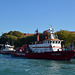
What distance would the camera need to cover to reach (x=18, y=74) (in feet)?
79.5

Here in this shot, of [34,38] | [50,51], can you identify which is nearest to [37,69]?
[50,51]

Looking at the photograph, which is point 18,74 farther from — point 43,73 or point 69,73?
point 69,73

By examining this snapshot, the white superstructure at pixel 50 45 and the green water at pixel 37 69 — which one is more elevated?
the white superstructure at pixel 50 45

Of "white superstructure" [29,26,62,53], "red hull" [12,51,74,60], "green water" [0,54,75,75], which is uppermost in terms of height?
"white superstructure" [29,26,62,53]

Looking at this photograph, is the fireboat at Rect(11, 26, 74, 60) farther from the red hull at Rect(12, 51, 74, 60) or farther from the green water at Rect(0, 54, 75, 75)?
the green water at Rect(0, 54, 75, 75)

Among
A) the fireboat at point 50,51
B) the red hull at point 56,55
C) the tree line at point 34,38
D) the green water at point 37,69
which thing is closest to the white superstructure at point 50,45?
the fireboat at point 50,51

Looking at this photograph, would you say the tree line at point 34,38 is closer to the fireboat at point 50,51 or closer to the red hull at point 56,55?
the fireboat at point 50,51

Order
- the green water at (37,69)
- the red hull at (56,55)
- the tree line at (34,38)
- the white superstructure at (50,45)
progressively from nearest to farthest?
the green water at (37,69) < the red hull at (56,55) < the white superstructure at (50,45) < the tree line at (34,38)

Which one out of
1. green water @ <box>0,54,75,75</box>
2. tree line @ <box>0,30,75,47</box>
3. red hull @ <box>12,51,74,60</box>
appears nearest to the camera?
green water @ <box>0,54,75,75</box>

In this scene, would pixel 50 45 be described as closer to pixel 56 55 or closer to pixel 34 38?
pixel 56 55

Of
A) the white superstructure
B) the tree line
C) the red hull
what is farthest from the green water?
the tree line

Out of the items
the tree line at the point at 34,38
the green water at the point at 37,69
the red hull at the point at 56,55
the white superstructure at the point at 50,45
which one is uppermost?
the tree line at the point at 34,38

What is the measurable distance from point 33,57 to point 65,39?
82.6 ft

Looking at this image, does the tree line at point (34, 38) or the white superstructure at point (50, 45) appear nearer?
the white superstructure at point (50, 45)
